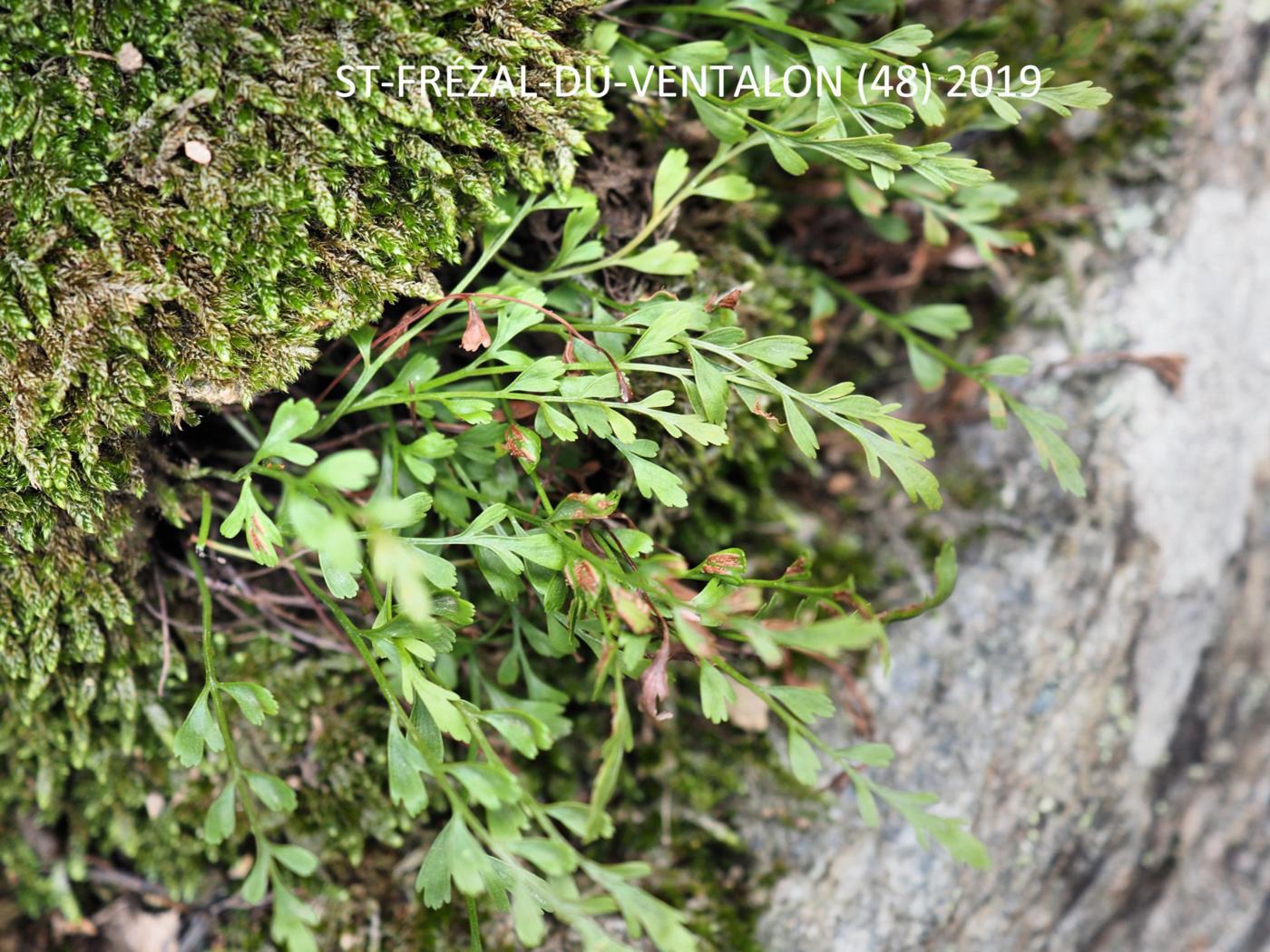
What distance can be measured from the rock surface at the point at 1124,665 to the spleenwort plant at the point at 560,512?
480mm

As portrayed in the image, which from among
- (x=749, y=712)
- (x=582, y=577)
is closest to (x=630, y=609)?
(x=582, y=577)

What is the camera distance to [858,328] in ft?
6.70

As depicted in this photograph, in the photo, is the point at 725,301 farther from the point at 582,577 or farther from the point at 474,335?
the point at 582,577

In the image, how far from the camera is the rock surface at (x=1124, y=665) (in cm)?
175

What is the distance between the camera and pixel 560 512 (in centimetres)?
121

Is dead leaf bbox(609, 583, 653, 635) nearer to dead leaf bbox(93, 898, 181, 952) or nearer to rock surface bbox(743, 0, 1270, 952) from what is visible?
rock surface bbox(743, 0, 1270, 952)

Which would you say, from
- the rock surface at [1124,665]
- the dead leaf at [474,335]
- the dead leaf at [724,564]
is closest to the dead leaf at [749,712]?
the rock surface at [1124,665]

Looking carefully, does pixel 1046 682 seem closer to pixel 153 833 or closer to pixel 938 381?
pixel 938 381

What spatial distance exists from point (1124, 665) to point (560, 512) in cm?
148

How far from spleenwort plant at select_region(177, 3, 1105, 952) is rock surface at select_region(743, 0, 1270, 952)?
48cm

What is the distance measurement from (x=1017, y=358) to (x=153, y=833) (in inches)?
79.3

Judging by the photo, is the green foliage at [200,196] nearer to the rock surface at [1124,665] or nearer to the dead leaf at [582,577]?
the dead leaf at [582,577]

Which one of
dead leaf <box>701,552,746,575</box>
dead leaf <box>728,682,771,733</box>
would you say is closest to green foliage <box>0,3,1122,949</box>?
dead leaf <box>701,552,746,575</box>

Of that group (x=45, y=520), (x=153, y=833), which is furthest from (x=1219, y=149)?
(x=153, y=833)
